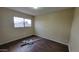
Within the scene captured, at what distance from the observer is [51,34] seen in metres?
3.30

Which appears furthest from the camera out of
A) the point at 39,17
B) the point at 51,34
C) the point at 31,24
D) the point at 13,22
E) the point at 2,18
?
the point at 31,24

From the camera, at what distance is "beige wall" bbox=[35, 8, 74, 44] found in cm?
258

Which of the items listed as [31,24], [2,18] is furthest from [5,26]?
[31,24]

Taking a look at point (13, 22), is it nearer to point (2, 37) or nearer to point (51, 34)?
point (2, 37)

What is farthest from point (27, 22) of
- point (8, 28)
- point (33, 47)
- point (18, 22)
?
point (33, 47)

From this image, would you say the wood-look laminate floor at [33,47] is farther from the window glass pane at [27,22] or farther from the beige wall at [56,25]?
the window glass pane at [27,22]

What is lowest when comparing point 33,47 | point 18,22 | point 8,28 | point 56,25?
point 33,47

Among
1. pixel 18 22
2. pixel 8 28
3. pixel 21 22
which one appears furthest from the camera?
pixel 21 22

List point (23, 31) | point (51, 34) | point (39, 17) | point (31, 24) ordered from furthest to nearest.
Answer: point (31, 24)
point (39, 17)
point (23, 31)
point (51, 34)

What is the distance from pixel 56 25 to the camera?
2.99 m

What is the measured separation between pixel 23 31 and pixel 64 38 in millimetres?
2527

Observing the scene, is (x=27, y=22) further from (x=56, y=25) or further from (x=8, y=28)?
(x=56, y=25)
